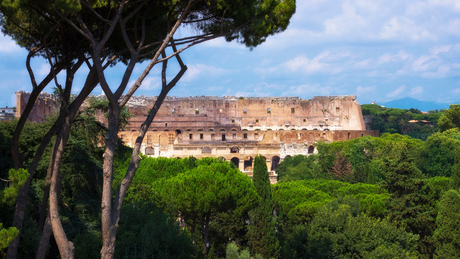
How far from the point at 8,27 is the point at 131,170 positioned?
13.9 feet

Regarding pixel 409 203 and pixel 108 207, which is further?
pixel 409 203

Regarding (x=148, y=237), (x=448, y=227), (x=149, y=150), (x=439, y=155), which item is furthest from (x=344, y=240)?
(x=149, y=150)

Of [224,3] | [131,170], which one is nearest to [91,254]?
[131,170]

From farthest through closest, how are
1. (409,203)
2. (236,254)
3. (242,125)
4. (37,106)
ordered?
(242,125) < (37,106) < (409,203) < (236,254)

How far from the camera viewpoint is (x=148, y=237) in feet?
27.7

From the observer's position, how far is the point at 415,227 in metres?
16.8

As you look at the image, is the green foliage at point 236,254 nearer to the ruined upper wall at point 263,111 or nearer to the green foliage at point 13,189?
the green foliage at point 13,189

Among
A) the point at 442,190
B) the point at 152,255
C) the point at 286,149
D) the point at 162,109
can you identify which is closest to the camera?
the point at 152,255

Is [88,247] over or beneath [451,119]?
beneath

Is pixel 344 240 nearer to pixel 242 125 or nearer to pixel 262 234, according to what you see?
pixel 262 234

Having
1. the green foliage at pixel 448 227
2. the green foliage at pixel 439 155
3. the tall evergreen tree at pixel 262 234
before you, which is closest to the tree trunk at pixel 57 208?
the tall evergreen tree at pixel 262 234

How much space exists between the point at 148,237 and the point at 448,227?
1147cm

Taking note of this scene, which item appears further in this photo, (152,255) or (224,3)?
(152,255)

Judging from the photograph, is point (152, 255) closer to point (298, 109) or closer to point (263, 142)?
point (263, 142)
